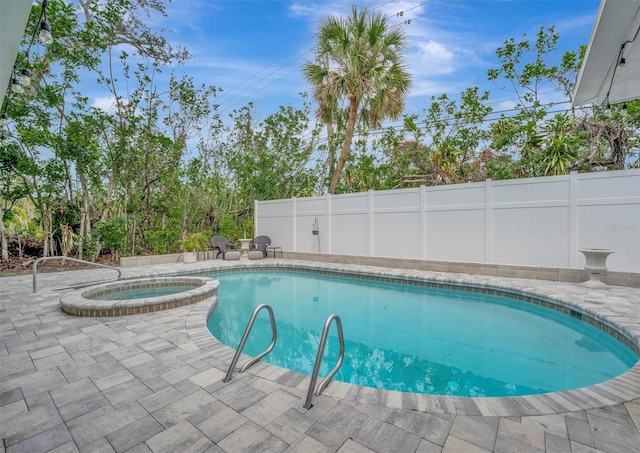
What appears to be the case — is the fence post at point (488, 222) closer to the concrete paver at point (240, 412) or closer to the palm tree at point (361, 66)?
the palm tree at point (361, 66)

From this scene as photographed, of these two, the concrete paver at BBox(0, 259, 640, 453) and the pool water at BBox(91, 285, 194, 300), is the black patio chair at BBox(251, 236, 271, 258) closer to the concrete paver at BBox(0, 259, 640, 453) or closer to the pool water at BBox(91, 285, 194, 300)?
the pool water at BBox(91, 285, 194, 300)

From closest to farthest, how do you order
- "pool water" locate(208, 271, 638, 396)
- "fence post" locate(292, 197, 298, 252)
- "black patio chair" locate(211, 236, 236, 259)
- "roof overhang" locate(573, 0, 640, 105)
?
"roof overhang" locate(573, 0, 640, 105)
"pool water" locate(208, 271, 638, 396)
"black patio chair" locate(211, 236, 236, 259)
"fence post" locate(292, 197, 298, 252)

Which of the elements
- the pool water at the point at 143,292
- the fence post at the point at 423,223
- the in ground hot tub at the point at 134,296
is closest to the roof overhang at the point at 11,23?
the in ground hot tub at the point at 134,296

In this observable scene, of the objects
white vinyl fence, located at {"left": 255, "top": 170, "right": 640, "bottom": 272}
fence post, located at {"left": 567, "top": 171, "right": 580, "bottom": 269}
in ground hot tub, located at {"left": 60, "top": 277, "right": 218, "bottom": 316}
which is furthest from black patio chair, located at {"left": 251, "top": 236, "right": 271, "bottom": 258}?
fence post, located at {"left": 567, "top": 171, "right": 580, "bottom": 269}

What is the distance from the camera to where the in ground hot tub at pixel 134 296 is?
15.5 ft

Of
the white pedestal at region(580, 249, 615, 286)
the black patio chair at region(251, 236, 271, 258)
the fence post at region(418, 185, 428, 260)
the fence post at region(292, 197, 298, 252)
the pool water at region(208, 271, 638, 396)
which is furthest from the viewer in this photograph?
the black patio chair at region(251, 236, 271, 258)

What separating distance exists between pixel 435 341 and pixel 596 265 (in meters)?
4.11

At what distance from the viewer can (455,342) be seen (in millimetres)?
4418

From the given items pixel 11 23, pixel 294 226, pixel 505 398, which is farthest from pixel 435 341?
pixel 294 226

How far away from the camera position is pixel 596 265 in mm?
6137

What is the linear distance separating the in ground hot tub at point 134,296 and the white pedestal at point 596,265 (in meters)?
7.16

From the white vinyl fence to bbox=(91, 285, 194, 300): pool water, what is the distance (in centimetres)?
496

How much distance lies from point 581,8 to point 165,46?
12109 millimetres

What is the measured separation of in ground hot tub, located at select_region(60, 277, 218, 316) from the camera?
15.5ft
